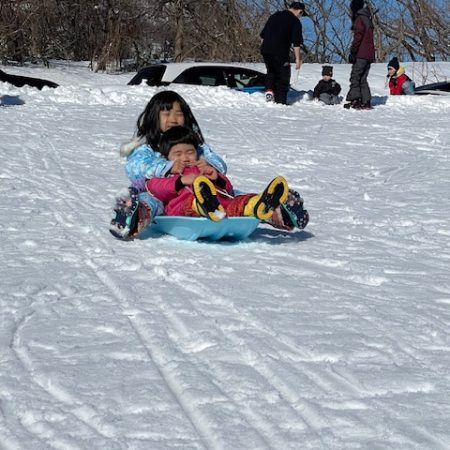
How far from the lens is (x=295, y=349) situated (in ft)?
9.25

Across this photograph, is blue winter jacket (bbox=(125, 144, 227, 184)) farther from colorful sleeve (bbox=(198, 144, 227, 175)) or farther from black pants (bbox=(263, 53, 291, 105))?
black pants (bbox=(263, 53, 291, 105))

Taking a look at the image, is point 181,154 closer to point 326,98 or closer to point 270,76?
point 270,76

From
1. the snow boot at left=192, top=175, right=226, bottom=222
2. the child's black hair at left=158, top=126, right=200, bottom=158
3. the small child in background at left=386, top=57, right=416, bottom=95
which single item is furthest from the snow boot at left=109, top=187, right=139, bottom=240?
the small child in background at left=386, top=57, right=416, bottom=95

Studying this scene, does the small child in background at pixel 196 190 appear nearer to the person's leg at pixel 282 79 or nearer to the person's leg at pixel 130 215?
the person's leg at pixel 130 215

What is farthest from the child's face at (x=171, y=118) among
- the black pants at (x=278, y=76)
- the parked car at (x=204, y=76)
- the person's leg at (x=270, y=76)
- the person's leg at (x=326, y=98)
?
the parked car at (x=204, y=76)

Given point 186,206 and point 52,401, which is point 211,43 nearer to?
point 186,206

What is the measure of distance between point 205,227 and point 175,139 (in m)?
0.68

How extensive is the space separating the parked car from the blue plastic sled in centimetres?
963

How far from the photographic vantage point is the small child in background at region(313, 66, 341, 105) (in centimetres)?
1338

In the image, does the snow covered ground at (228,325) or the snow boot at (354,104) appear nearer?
the snow covered ground at (228,325)

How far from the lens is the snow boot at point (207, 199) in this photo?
13.6 feet

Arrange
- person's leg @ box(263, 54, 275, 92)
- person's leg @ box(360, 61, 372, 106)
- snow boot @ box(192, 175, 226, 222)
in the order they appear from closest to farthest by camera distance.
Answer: snow boot @ box(192, 175, 226, 222) → person's leg @ box(360, 61, 372, 106) → person's leg @ box(263, 54, 275, 92)

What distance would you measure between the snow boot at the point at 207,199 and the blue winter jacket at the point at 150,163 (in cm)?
54

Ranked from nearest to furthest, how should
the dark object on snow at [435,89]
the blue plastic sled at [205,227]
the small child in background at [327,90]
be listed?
the blue plastic sled at [205,227] < the small child in background at [327,90] < the dark object on snow at [435,89]
